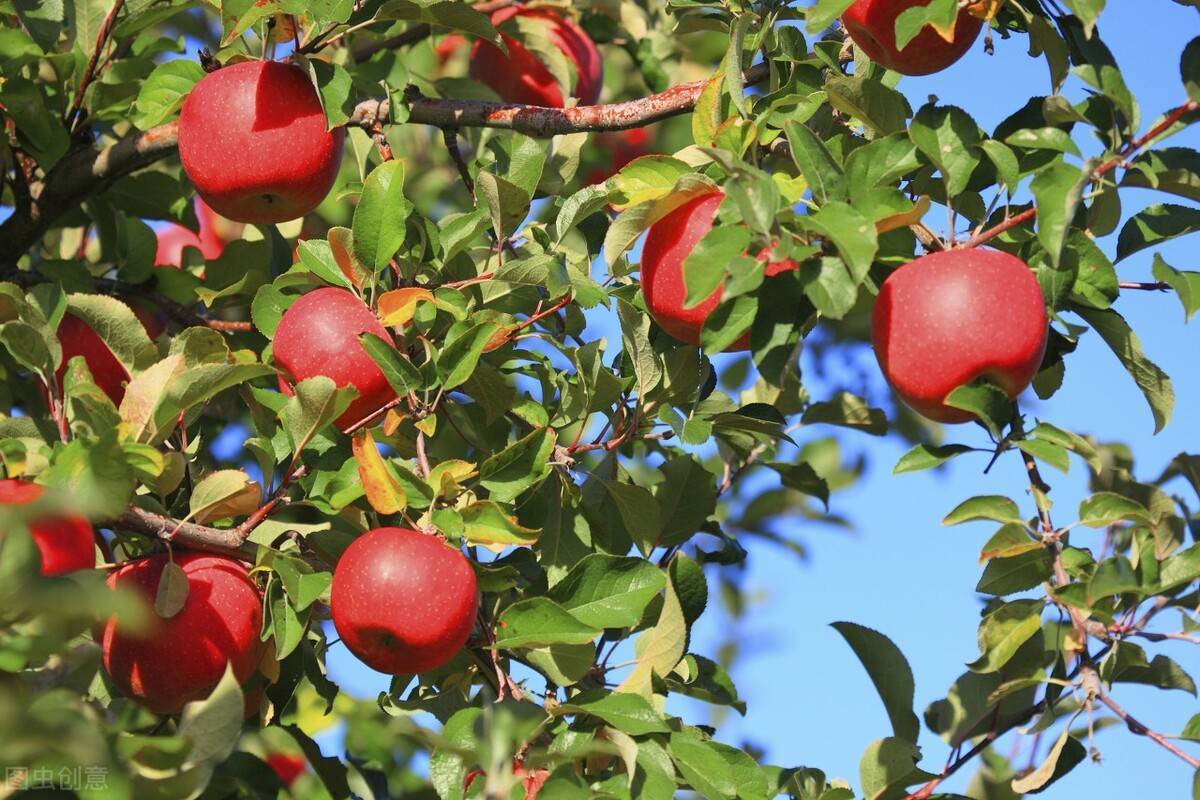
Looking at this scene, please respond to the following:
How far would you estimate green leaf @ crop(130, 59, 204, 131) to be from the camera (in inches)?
96.3

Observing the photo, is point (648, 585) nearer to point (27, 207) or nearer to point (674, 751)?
point (674, 751)

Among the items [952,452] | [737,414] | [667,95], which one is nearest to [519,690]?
[737,414]

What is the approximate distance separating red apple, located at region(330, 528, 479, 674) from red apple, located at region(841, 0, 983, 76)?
3.13ft

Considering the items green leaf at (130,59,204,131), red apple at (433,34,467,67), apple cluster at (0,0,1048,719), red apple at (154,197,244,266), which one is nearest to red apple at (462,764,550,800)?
apple cluster at (0,0,1048,719)

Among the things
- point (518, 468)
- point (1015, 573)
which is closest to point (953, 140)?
point (1015, 573)

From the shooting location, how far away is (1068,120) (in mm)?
1809

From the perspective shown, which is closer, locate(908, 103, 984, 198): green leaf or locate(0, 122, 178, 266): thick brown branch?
locate(908, 103, 984, 198): green leaf

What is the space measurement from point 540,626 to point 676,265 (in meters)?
0.55

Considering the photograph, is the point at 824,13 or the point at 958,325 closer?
the point at 958,325

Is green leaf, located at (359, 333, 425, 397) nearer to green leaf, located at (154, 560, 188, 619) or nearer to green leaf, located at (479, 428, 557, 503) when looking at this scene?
green leaf, located at (479, 428, 557, 503)

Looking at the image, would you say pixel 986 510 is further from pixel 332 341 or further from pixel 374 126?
pixel 374 126

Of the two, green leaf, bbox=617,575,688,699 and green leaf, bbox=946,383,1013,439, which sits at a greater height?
green leaf, bbox=946,383,1013,439

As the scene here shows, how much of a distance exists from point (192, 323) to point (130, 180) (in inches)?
18.1

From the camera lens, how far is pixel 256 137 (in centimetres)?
225
